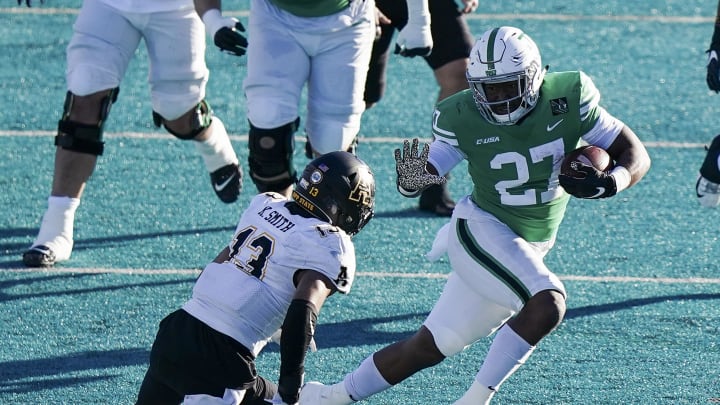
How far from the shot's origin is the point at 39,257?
17.4 ft

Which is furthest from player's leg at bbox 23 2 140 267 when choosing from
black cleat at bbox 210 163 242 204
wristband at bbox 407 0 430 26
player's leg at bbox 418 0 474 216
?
player's leg at bbox 418 0 474 216

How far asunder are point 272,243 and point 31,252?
80.6 inches

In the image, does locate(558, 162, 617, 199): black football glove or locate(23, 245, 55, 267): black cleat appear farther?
locate(23, 245, 55, 267): black cleat

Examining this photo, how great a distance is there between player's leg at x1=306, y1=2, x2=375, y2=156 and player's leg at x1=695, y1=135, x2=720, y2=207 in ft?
4.62

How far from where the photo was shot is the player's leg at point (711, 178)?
4918mm

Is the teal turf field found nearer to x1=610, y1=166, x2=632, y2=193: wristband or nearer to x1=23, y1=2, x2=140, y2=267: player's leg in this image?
x1=23, y1=2, x2=140, y2=267: player's leg

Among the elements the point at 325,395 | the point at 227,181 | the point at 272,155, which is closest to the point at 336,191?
the point at 325,395

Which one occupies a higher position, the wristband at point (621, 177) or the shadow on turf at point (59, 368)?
the wristband at point (621, 177)

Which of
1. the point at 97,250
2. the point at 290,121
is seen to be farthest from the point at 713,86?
the point at 97,250

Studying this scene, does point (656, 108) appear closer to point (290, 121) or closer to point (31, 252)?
point (290, 121)

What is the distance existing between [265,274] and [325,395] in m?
0.60

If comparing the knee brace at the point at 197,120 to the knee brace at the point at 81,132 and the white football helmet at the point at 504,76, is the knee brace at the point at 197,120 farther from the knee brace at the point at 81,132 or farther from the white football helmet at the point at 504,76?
the white football helmet at the point at 504,76

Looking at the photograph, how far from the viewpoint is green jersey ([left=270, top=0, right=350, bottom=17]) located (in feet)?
15.8

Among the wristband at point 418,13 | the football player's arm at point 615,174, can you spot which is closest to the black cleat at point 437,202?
the wristband at point 418,13
